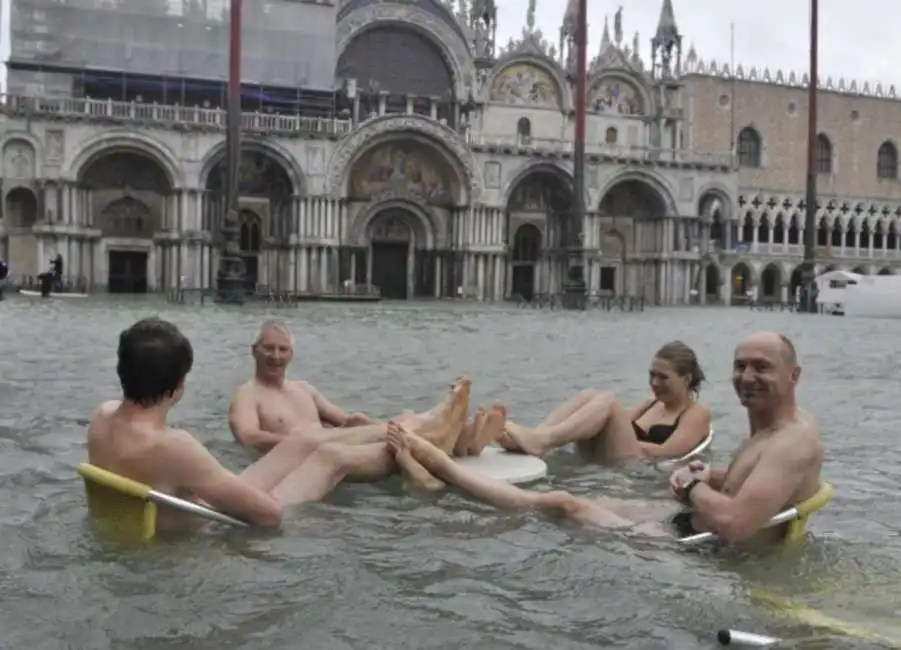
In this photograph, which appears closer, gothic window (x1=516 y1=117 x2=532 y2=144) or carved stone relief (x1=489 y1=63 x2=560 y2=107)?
carved stone relief (x1=489 y1=63 x2=560 y2=107)

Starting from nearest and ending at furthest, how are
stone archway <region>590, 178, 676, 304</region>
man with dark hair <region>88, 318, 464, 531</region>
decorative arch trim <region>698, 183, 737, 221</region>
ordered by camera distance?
man with dark hair <region>88, 318, 464, 531</region> < stone archway <region>590, 178, 676, 304</region> < decorative arch trim <region>698, 183, 737, 221</region>

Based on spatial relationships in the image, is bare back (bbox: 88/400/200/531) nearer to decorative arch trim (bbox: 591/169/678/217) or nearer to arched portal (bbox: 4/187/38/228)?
arched portal (bbox: 4/187/38/228)

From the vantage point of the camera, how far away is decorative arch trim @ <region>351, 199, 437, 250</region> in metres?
43.2

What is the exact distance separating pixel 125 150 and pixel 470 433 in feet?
118

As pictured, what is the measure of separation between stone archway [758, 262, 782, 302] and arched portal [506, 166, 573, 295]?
1183 centimetres

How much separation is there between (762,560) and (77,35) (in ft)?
133

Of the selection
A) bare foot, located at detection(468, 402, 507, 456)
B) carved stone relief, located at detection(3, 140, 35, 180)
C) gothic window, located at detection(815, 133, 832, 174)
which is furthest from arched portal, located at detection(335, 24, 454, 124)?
bare foot, located at detection(468, 402, 507, 456)

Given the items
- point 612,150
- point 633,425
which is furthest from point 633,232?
point 633,425

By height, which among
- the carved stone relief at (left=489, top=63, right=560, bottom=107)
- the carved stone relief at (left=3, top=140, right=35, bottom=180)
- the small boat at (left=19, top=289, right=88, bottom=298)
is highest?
the carved stone relief at (left=489, top=63, right=560, bottom=107)

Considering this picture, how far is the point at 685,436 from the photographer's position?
689 centimetres

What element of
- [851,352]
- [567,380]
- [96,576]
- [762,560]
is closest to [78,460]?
[96,576]

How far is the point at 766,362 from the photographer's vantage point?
4.63 m

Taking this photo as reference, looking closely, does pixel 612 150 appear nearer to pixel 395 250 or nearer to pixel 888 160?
pixel 395 250

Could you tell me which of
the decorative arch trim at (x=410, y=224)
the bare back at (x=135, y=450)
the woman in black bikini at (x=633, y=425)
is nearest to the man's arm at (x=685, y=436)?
the woman in black bikini at (x=633, y=425)
